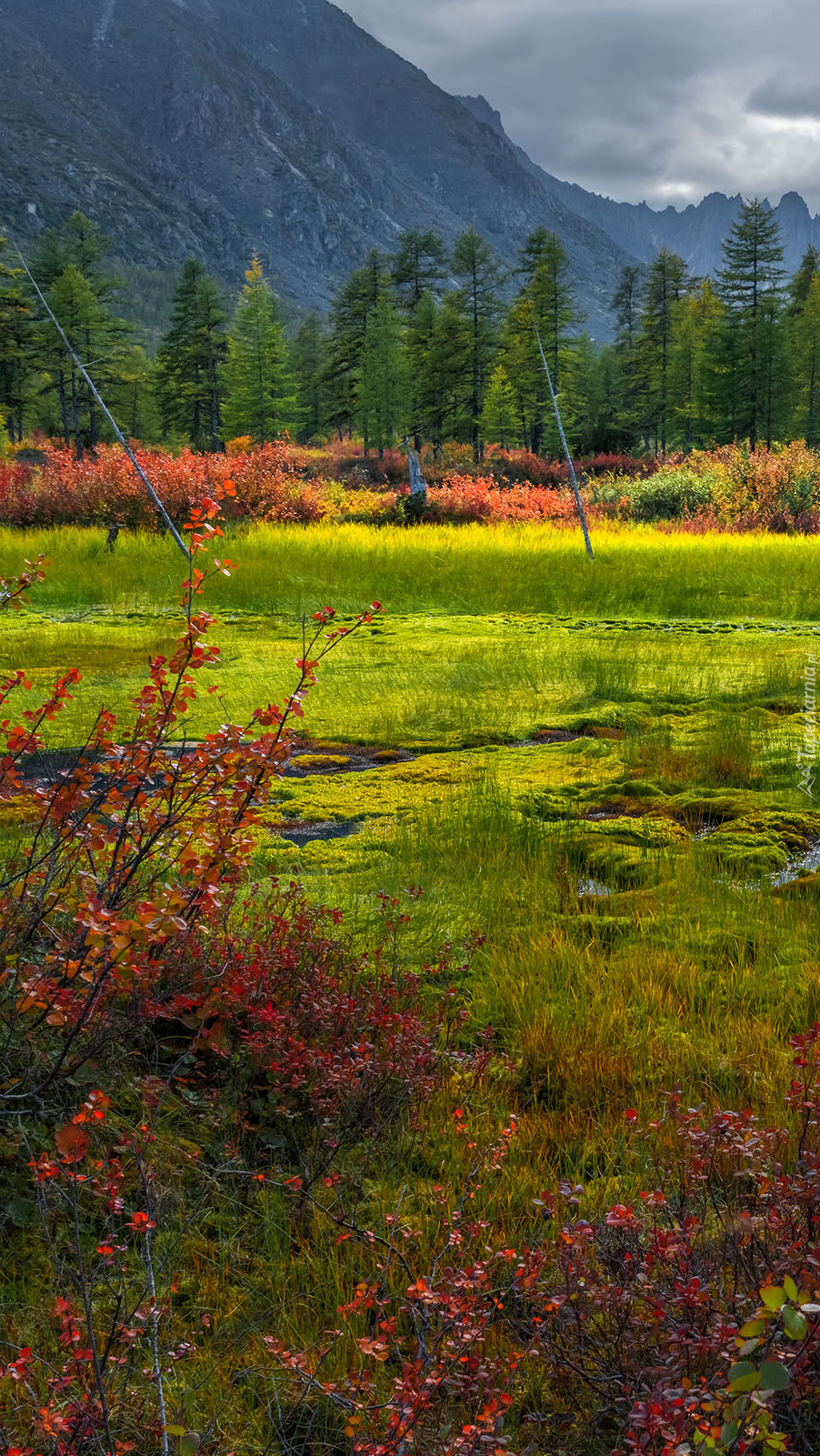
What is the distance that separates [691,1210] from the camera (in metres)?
2.05

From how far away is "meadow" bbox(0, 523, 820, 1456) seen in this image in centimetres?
197

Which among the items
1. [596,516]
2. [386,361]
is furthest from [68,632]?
[386,361]

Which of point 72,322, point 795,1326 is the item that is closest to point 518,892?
point 795,1326

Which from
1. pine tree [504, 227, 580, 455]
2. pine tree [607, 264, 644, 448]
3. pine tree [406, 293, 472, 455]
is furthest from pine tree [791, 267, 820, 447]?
pine tree [406, 293, 472, 455]

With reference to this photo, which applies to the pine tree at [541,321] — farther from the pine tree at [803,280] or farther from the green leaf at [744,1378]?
the green leaf at [744,1378]

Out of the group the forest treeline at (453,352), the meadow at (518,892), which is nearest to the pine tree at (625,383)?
the forest treeline at (453,352)

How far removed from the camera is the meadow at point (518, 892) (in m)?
1.97

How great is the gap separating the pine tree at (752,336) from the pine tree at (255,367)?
23.7 meters

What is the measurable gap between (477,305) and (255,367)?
12.5 m

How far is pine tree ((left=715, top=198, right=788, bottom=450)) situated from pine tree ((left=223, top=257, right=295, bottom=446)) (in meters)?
23.7

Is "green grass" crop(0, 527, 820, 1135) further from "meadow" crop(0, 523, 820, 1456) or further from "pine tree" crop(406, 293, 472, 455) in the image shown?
"pine tree" crop(406, 293, 472, 455)

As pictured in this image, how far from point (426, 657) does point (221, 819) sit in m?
8.09

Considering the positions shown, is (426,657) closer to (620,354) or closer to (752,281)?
(752,281)

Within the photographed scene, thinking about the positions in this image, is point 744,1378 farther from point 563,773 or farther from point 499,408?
point 499,408
